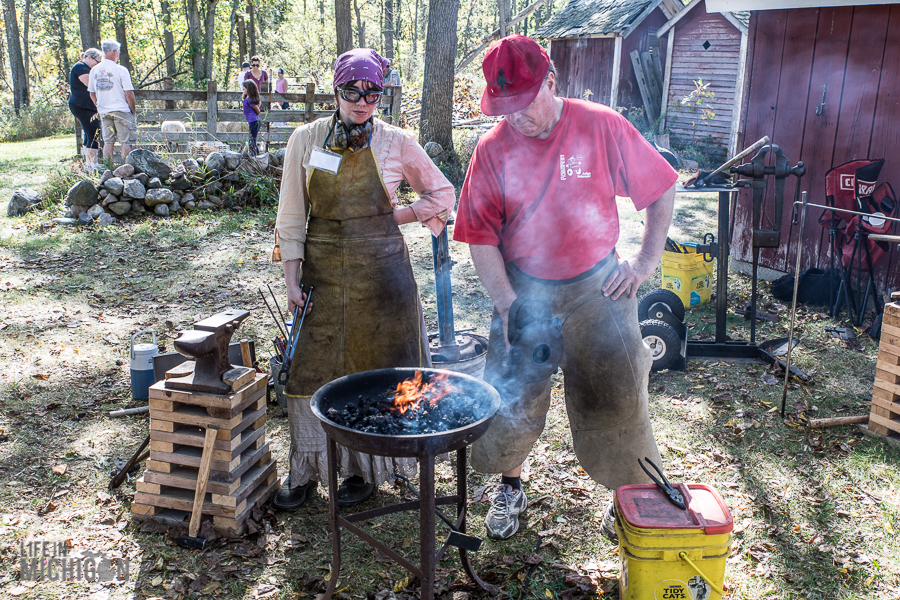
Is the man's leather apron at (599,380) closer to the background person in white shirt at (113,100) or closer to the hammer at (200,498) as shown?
the hammer at (200,498)

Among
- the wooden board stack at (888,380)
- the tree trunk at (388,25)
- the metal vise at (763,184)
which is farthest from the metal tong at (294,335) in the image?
the tree trunk at (388,25)

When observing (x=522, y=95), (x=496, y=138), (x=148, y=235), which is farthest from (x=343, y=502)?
(x=148, y=235)

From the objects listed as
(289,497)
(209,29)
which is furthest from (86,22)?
(289,497)

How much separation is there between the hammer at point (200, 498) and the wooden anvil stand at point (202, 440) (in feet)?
A: 0.08

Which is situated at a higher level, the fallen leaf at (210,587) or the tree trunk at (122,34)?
the tree trunk at (122,34)

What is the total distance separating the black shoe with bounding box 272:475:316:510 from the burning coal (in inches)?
40.0

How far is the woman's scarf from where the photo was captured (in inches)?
119

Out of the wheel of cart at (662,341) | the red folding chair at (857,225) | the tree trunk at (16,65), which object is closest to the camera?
the wheel of cart at (662,341)

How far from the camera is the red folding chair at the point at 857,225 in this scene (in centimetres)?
611

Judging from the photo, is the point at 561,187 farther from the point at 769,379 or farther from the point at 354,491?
the point at 769,379

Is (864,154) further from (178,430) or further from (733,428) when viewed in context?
(178,430)

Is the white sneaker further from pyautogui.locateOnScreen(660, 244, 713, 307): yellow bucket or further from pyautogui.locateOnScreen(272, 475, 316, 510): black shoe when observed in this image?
pyautogui.locateOnScreen(660, 244, 713, 307): yellow bucket

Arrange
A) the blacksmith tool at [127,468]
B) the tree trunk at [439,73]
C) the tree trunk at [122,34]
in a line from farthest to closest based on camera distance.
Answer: the tree trunk at [122,34] < the tree trunk at [439,73] < the blacksmith tool at [127,468]

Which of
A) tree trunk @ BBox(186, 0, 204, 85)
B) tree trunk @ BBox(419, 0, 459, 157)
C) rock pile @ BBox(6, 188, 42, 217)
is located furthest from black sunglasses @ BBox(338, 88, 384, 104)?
tree trunk @ BBox(186, 0, 204, 85)
